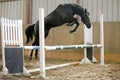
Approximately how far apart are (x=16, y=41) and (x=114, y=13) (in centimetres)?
440

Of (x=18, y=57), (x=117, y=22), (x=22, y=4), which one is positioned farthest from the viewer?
(x=22, y=4)

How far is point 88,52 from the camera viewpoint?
797 centimetres

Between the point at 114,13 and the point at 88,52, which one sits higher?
the point at 114,13

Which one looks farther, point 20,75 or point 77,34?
point 77,34

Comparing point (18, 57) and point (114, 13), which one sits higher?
point (114, 13)

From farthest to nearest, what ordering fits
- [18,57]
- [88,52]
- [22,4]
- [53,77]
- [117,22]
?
[22,4] → [117,22] → [88,52] → [18,57] → [53,77]

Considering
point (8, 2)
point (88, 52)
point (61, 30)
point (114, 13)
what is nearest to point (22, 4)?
point (8, 2)

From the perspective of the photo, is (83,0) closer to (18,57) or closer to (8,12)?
(8,12)

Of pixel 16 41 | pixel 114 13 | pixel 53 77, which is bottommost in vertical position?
pixel 53 77

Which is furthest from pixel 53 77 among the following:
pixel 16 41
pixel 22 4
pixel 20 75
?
pixel 22 4

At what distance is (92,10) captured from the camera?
9945 mm

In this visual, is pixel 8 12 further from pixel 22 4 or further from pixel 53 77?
pixel 53 77

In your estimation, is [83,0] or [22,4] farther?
[22,4]

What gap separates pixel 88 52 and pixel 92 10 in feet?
7.72
